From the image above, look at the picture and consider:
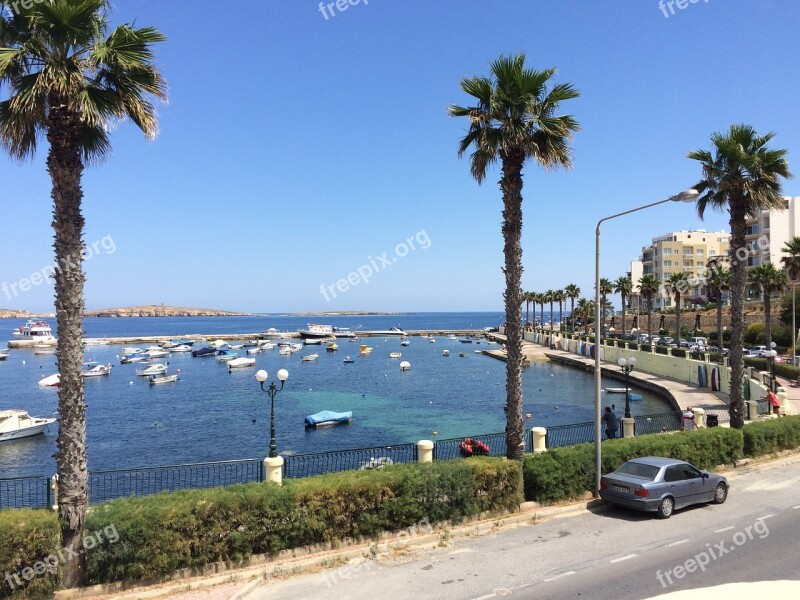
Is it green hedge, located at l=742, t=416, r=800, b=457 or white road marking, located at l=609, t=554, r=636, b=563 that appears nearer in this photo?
white road marking, located at l=609, t=554, r=636, b=563

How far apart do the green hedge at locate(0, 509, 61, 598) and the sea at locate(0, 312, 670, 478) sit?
24.6m

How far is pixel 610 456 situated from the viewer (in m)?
16.7

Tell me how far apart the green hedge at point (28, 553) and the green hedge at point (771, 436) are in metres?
21.8

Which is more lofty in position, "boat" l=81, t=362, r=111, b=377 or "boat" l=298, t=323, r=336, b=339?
"boat" l=298, t=323, r=336, b=339

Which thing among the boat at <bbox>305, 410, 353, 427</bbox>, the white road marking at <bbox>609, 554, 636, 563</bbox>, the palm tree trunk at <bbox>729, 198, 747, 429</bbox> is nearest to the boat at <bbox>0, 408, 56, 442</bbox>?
the boat at <bbox>305, 410, 353, 427</bbox>

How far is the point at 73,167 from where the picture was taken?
34.8 ft

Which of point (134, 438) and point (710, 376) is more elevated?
point (710, 376)

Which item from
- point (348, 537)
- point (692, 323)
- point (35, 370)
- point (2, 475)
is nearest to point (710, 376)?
point (348, 537)

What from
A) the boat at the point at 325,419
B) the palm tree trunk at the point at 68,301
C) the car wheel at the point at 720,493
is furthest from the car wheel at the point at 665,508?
the boat at the point at 325,419

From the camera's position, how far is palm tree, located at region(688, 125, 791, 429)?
21.4 metres

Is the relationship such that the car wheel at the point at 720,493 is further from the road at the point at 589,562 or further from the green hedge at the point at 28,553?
the green hedge at the point at 28,553

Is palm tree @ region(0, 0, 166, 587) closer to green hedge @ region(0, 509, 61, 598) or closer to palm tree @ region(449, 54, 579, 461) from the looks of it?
green hedge @ region(0, 509, 61, 598)

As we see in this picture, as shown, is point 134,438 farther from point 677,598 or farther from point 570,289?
point 570,289

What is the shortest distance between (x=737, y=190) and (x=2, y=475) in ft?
132
